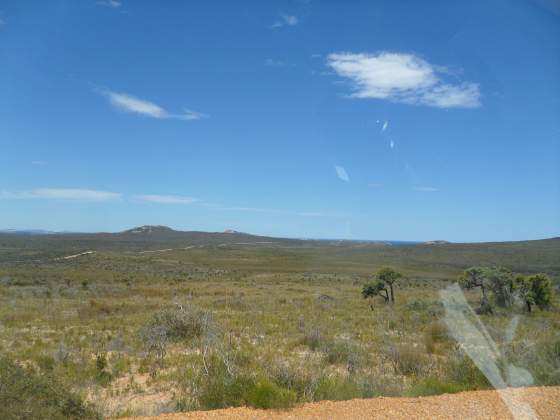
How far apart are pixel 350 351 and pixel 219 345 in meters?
3.44

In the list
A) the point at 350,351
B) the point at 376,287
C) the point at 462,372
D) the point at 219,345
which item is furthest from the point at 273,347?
the point at 376,287

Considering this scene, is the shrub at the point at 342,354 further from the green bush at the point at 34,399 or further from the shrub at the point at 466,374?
the green bush at the point at 34,399

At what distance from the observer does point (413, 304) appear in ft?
67.1

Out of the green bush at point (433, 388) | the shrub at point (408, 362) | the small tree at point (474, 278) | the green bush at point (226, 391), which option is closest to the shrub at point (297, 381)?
the green bush at point (226, 391)

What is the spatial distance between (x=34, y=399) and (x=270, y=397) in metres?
3.12

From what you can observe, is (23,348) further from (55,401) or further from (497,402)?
(497,402)

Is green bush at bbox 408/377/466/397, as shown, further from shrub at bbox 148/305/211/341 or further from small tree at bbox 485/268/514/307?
small tree at bbox 485/268/514/307

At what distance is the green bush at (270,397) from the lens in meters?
6.01

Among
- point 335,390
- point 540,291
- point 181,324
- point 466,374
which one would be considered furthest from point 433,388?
point 540,291

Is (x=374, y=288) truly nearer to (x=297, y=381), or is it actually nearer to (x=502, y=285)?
(x=502, y=285)

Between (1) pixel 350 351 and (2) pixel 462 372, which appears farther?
(1) pixel 350 351

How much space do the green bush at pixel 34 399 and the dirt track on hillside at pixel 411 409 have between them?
0.92 meters

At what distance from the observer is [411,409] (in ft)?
19.0

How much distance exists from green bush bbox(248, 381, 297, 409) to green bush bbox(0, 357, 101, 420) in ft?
7.32
